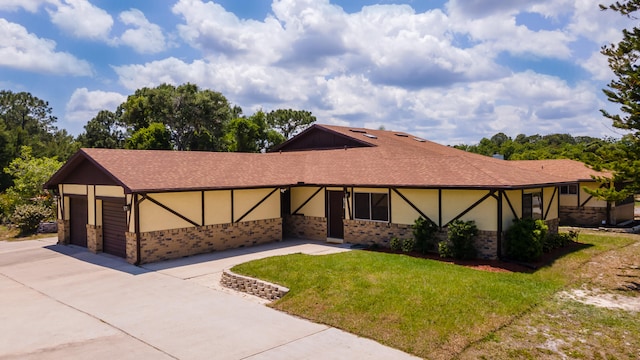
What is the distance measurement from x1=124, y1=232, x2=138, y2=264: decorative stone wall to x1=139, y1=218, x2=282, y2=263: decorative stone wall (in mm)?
206

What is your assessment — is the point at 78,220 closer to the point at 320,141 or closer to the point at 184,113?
the point at 320,141

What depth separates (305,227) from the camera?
64.7 ft

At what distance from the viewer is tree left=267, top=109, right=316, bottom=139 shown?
196 ft

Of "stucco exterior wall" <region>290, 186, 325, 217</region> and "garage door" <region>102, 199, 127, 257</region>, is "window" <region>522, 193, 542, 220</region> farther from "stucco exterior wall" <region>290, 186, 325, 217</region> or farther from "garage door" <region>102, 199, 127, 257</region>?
"garage door" <region>102, 199, 127, 257</region>

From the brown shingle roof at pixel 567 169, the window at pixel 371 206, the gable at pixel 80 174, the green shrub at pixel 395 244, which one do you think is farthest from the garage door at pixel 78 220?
the brown shingle roof at pixel 567 169

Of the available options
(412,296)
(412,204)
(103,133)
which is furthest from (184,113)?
(412,296)

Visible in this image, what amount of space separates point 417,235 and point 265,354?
29.8ft

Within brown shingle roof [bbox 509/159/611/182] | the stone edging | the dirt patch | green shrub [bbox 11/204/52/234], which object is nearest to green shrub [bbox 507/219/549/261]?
the dirt patch

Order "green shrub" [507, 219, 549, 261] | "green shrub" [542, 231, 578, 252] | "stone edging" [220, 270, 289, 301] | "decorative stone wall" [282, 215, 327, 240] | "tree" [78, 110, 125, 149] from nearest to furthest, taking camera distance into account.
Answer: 1. "stone edging" [220, 270, 289, 301]
2. "green shrub" [507, 219, 549, 261]
3. "green shrub" [542, 231, 578, 252]
4. "decorative stone wall" [282, 215, 327, 240]
5. "tree" [78, 110, 125, 149]

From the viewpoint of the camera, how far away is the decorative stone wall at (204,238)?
14.9m

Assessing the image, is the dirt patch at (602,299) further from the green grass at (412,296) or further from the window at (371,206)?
the window at (371,206)

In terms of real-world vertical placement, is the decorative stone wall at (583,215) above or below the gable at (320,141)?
below

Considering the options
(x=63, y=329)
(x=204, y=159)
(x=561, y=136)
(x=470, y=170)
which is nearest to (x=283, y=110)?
(x=204, y=159)

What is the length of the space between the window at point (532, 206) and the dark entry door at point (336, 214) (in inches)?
280
